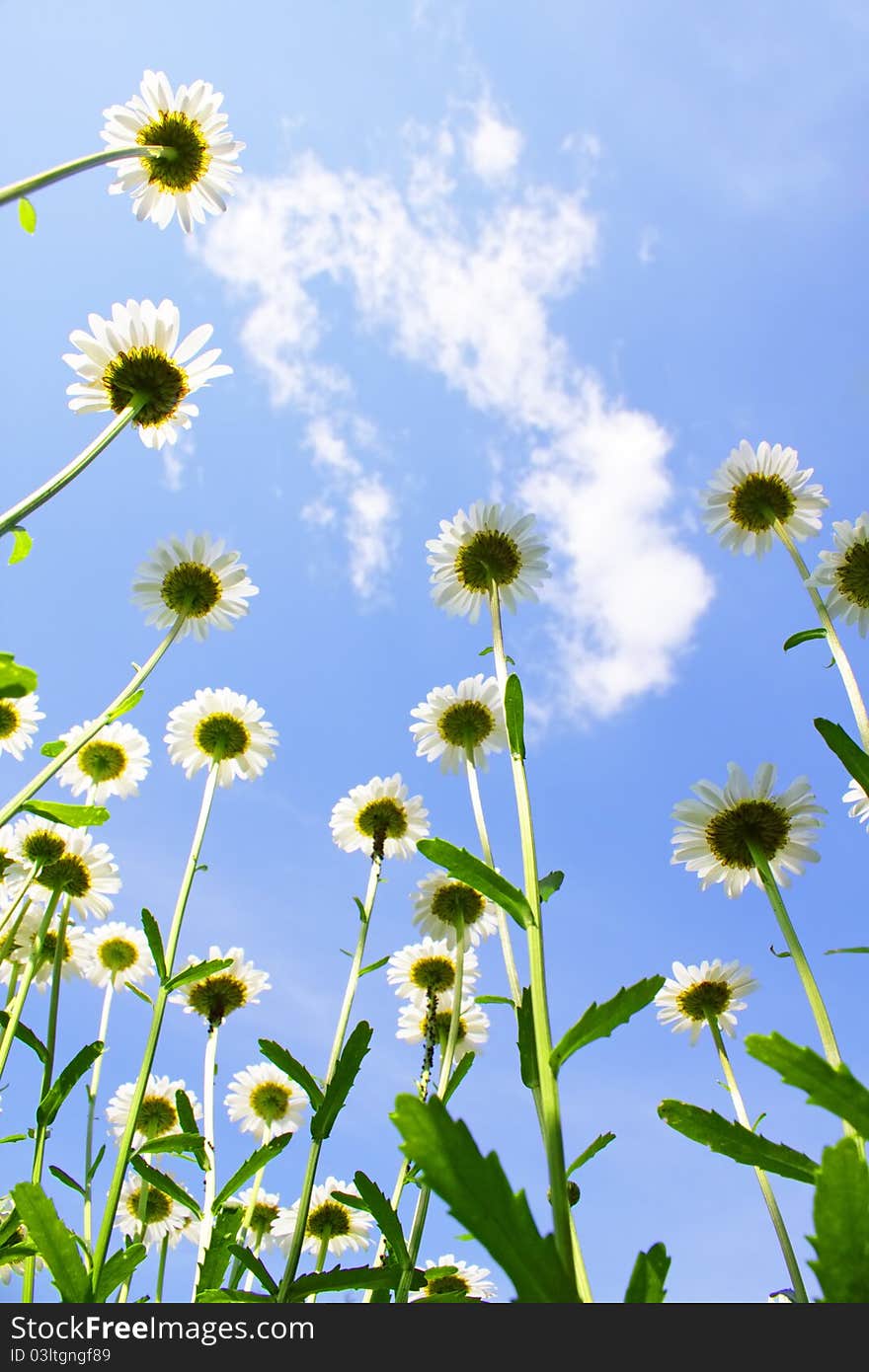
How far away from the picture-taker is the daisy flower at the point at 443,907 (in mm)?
3414

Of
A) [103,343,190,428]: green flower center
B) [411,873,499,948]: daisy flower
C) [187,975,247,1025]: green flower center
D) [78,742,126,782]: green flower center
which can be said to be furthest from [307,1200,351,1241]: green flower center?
[103,343,190,428]: green flower center

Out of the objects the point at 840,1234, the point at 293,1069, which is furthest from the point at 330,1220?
the point at 840,1234

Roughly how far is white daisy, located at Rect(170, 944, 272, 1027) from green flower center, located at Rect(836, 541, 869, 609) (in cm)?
286

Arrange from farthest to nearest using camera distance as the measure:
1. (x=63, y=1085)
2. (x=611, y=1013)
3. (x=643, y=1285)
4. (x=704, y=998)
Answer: (x=704, y=998) → (x=63, y=1085) → (x=611, y=1013) → (x=643, y=1285)

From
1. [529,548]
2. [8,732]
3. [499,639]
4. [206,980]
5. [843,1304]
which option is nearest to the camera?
[843,1304]

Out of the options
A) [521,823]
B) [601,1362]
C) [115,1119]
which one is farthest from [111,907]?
[601,1362]

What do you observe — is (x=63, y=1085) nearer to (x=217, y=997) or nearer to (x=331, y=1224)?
(x=217, y=997)

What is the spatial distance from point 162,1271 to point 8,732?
2.13 meters

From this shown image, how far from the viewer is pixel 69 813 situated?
2016mm

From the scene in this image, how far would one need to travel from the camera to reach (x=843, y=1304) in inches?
37.4

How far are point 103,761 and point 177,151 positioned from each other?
8.09 ft

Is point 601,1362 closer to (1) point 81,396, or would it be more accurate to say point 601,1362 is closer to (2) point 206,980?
(1) point 81,396

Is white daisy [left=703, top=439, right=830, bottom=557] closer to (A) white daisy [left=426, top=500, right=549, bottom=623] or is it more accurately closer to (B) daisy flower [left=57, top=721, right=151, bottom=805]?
(A) white daisy [left=426, top=500, right=549, bottom=623]

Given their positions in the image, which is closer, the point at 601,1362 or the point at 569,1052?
the point at 601,1362
